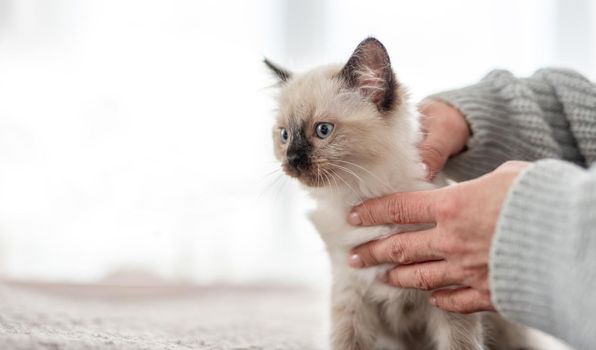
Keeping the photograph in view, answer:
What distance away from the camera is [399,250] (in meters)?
1.16

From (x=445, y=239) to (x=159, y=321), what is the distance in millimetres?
961

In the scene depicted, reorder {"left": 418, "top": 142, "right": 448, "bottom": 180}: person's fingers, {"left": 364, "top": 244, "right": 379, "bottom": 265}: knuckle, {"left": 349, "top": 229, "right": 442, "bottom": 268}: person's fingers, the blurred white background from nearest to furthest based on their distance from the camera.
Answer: {"left": 349, "top": 229, "right": 442, "bottom": 268}: person's fingers, {"left": 364, "top": 244, "right": 379, "bottom": 265}: knuckle, {"left": 418, "top": 142, "right": 448, "bottom": 180}: person's fingers, the blurred white background

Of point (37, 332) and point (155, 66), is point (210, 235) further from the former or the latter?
point (37, 332)

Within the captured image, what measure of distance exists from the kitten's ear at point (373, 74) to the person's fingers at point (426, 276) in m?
0.36

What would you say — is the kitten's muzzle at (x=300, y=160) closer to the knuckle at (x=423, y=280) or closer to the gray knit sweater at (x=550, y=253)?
the knuckle at (x=423, y=280)

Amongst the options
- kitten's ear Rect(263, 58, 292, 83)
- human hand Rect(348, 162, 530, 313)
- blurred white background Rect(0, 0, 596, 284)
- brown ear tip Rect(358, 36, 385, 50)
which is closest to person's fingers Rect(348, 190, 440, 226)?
human hand Rect(348, 162, 530, 313)

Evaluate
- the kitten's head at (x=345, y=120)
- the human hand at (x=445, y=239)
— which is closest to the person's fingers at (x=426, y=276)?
the human hand at (x=445, y=239)

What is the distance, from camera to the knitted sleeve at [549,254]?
863 millimetres

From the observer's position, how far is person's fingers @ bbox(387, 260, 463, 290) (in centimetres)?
108

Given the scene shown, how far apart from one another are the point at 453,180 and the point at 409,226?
0.43 metres

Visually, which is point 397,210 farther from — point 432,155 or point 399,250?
point 432,155

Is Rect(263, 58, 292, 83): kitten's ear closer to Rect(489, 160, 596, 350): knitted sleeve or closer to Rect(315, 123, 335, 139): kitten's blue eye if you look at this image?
Rect(315, 123, 335, 139): kitten's blue eye

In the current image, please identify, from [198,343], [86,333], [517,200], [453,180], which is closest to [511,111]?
[453,180]

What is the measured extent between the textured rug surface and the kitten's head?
0.43m
